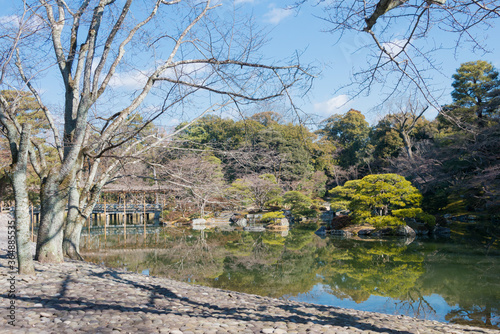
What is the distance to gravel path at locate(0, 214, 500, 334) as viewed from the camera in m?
2.33

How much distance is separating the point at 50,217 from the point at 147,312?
7.26ft

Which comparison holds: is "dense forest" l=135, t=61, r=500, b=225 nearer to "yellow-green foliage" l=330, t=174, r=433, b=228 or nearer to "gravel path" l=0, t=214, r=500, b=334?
"yellow-green foliage" l=330, t=174, r=433, b=228

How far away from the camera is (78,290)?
10.3ft

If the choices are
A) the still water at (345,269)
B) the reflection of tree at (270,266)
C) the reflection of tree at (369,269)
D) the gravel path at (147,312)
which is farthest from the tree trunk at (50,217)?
the reflection of tree at (369,269)

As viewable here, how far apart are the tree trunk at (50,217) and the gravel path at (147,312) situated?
0.88 feet

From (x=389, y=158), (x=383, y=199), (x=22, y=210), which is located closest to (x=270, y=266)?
(x=22, y=210)

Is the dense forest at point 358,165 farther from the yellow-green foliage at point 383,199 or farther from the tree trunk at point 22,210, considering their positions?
the tree trunk at point 22,210

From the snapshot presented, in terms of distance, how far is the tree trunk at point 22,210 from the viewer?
3264 mm

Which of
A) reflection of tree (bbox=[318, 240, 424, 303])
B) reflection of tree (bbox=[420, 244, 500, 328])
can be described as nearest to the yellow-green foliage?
reflection of tree (bbox=[318, 240, 424, 303])

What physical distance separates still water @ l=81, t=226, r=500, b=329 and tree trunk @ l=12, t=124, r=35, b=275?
3.21m

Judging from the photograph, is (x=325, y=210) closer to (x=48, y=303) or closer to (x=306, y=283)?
(x=306, y=283)

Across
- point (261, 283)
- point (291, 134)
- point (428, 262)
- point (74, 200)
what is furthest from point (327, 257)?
point (291, 134)

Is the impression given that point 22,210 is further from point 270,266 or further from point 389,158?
point 389,158

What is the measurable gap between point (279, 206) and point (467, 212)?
9.60 meters
